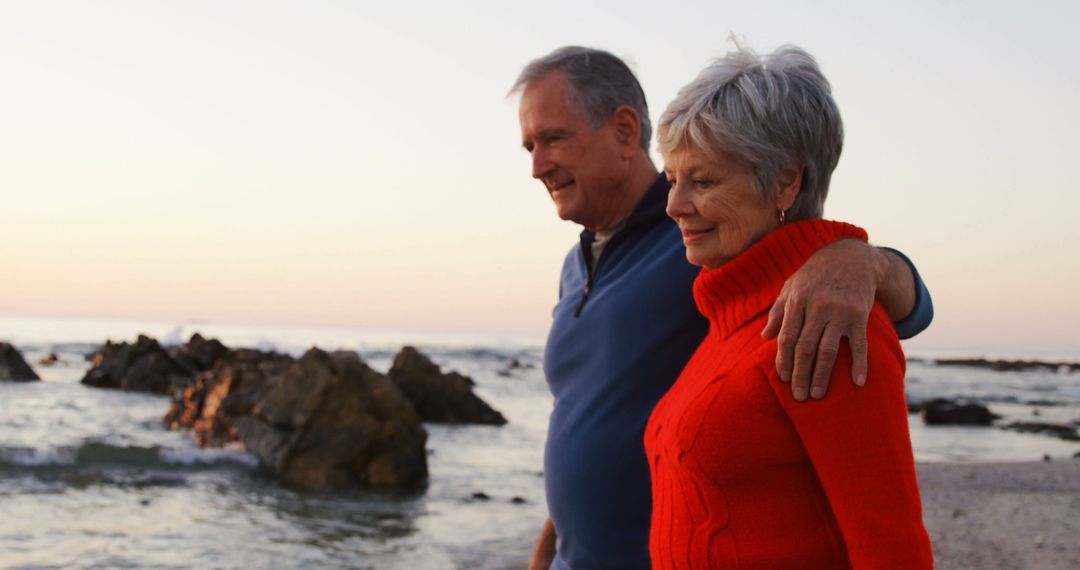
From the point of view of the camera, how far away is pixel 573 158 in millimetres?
2922

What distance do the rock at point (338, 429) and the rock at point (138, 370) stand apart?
11521 mm

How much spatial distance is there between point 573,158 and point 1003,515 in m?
7.70

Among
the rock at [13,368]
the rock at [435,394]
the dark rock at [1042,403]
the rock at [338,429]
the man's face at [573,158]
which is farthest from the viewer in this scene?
the dark rock at [1042,403]

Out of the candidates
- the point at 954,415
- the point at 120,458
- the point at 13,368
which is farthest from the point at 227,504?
the point at 954,415

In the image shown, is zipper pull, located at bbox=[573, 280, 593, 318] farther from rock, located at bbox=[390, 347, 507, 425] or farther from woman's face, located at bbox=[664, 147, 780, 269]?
rock, located at bbox=[390, 347, 507, 425]

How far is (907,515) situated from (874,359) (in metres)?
0.23

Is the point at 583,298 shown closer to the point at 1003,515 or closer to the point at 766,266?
the point at 766,266

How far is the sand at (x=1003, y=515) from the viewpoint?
7.28 metres

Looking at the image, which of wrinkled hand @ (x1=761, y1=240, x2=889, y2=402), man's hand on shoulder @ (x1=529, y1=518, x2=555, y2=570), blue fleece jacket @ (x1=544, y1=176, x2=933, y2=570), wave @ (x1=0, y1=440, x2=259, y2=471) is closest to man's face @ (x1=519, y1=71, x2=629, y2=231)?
blue fleece jacket @ (x1=544, y1=176, x2=933, y2=570)

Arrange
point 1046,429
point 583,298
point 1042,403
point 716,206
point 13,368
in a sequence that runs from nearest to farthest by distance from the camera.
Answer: point 716,206, point 583,298, point 1046,429, point 13,368, point 1042,403

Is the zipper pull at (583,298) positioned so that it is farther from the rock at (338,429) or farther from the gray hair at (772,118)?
the rock at (338,429)

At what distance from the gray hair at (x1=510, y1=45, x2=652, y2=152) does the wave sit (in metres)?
9.69

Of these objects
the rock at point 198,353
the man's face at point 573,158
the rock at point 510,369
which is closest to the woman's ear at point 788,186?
the man's face at point 573,158

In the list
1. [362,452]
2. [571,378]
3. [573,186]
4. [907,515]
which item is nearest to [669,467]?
[907,515]
